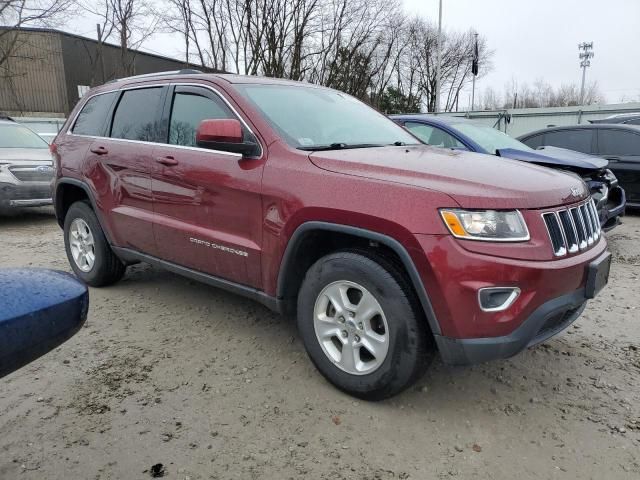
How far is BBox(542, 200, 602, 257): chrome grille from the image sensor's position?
2.49m

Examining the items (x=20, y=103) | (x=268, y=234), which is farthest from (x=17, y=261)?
(x=20, y=103)

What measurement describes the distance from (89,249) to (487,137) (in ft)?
16.0

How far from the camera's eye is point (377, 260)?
2658mm

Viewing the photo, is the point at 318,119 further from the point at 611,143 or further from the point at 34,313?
the point at 611,143

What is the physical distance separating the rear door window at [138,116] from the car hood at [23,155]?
482 centimetres

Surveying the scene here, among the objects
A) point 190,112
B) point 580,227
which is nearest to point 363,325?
point 580,227

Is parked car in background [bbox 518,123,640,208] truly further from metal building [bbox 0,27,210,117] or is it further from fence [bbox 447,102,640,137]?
metal building [bbox 0,27,210,117]

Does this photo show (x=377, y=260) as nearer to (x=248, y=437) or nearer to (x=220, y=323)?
(x=248, y=437)

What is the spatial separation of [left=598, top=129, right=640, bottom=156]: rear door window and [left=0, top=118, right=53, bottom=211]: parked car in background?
349 inches

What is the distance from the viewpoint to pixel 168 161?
3613mm

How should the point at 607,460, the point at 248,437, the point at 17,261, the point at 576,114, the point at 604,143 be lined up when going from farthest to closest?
the point at 576,114 → the point at 604,143 → the point at 17,261 → the point at 248,437 → the point at 607,460

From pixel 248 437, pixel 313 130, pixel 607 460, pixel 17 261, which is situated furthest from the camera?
pixel 17 261

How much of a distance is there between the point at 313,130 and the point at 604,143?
22.4ft

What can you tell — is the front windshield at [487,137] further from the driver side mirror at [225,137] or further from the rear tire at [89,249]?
the rear tire at [89,249]
